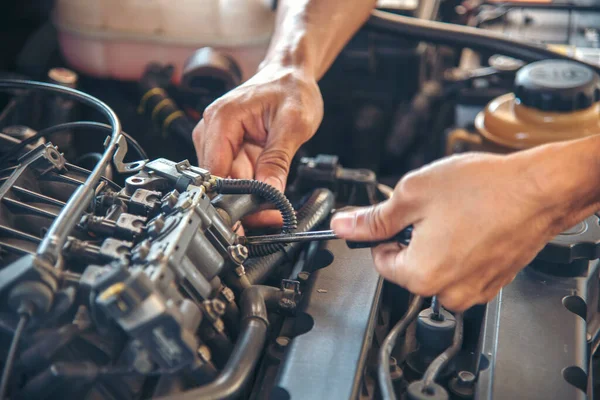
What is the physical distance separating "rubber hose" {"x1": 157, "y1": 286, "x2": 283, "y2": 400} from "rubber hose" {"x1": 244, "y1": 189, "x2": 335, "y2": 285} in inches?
2.2

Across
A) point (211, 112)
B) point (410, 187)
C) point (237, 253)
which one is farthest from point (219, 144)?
point (410, 187)

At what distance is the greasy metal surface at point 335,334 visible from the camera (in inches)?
30.8

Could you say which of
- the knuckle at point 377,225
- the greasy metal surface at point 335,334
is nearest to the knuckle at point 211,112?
the greasy metal surface at point 335,334

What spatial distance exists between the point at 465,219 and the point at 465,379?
21 centimetres

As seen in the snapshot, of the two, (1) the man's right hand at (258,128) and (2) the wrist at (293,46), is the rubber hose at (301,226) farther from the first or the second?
(2) the wrist at (293,46)

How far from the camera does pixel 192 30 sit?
5.19 ft

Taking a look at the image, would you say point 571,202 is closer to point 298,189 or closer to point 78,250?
point 298,189

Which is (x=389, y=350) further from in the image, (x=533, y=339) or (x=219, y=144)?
(x=219, y=144)

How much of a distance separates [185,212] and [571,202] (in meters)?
0.50

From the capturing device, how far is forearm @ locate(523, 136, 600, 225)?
2.75 ft

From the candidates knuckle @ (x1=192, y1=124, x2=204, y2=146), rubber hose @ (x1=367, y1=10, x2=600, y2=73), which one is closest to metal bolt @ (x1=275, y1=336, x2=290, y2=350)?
knuckle @ (x1=192, y1=124, x2=204, y2=146)

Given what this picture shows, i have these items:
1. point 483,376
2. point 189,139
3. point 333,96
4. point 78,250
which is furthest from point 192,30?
point 483,376

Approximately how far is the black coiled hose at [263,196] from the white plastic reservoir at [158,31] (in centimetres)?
74

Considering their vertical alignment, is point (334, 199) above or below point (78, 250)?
below
